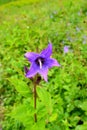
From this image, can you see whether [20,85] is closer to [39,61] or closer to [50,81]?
[39,61]

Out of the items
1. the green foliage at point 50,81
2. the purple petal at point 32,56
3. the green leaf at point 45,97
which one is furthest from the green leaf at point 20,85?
the purple petal at point 32,56

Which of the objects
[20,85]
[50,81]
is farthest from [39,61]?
[50,81]

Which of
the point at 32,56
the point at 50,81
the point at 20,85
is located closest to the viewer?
the point at 32,56

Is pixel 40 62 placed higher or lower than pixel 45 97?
higher

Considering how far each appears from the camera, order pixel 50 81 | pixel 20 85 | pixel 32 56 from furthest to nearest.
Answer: pixel 50 81 → pixel 20 85 → pixel 32 56

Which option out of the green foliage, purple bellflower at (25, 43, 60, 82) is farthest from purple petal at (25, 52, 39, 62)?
the green foliage

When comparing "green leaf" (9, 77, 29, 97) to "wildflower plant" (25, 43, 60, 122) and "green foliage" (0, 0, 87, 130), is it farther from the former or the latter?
"wildflower plant" (25, 43, 60, 122)

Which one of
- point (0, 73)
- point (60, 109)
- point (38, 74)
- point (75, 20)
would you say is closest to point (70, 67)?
point (60, 109)

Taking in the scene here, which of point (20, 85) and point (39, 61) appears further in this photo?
point (20, 85)
